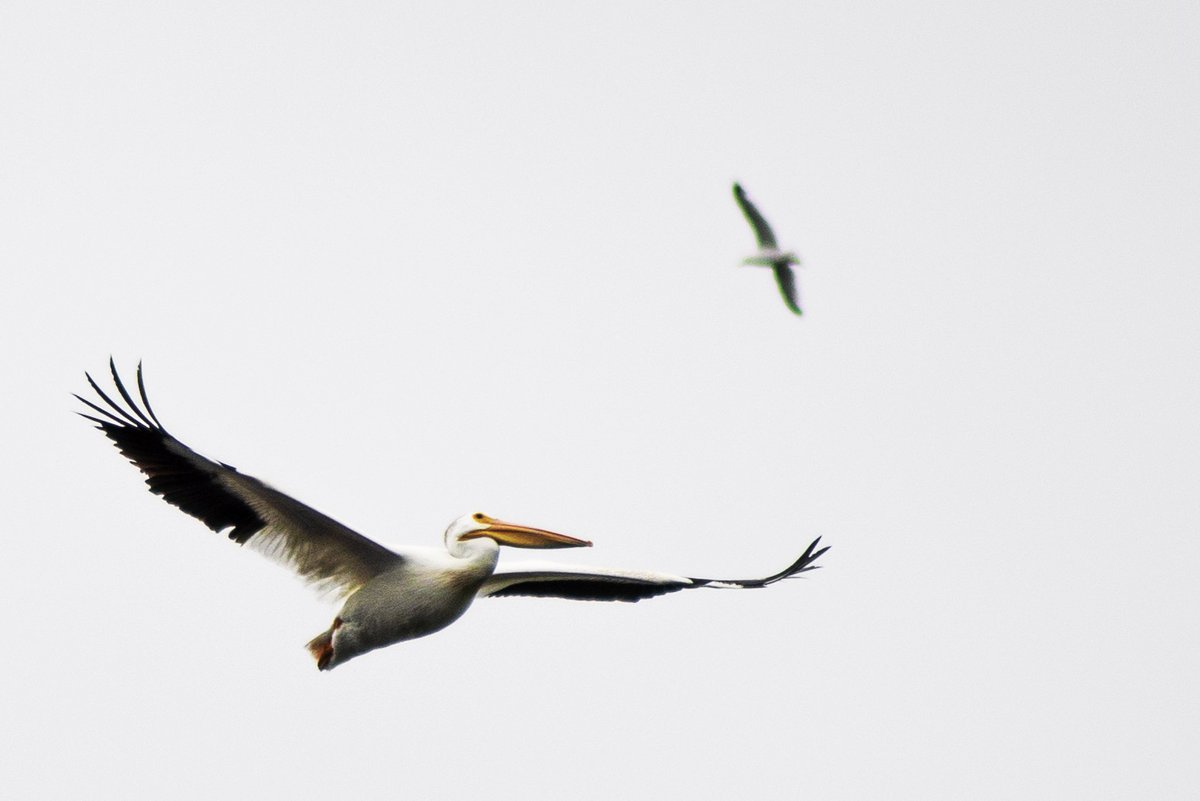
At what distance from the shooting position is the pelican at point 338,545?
8.48 meters

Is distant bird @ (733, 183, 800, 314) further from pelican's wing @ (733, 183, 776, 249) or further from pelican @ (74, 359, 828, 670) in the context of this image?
pelican @ (74, 359, 828, 670)

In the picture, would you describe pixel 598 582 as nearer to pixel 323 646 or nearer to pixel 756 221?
pixel 323 646

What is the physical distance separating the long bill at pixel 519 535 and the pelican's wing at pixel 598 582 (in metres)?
0.35

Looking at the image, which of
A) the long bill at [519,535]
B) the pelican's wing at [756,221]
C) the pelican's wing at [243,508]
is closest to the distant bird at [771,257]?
the pelican's wing at [756,221]

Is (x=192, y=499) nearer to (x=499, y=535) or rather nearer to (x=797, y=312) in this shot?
(x=499, y=535)

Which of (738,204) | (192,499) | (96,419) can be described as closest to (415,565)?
(192,499)

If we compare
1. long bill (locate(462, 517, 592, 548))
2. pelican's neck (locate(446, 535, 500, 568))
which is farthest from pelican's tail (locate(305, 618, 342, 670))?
long bill (locate(462, 517, 592, 548))

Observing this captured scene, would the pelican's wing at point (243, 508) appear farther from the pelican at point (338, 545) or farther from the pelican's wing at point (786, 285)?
the pelican's wing at point (786, 285)

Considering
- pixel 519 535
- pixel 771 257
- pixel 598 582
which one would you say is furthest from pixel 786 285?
pixel 519 535

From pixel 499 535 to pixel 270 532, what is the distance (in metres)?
1.34

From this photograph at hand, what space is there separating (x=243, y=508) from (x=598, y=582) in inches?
102

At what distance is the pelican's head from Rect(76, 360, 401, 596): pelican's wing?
408mm

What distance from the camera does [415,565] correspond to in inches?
354

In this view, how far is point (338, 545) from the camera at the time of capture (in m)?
8.87
